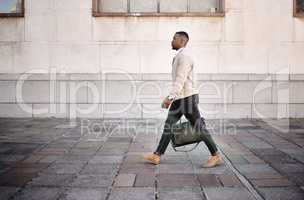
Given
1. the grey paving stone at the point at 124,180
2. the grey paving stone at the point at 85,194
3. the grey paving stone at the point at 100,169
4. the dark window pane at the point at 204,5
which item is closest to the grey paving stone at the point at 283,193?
the grey paving stone at the point at 124,180

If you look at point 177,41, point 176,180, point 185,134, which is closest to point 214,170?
point 185,134

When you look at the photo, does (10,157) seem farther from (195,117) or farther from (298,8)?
(298,8)

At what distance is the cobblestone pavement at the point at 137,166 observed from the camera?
14.3 ft

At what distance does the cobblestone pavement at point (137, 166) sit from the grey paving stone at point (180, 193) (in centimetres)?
1

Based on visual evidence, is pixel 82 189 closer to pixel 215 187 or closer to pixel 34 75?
pixel 215 187

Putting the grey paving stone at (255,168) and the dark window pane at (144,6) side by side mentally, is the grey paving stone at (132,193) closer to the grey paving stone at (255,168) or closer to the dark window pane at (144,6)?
the grey paving stone at (255,168)

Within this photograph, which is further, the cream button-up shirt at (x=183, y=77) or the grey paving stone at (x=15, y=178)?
the cream button-up shirt at (x=183, y=77)

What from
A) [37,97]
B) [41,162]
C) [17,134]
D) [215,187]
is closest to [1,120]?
[37,97]

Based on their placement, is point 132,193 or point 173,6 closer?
point 132,193

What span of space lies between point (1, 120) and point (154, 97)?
12.9 ft

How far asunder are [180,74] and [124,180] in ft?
5.24

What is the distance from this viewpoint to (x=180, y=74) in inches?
216

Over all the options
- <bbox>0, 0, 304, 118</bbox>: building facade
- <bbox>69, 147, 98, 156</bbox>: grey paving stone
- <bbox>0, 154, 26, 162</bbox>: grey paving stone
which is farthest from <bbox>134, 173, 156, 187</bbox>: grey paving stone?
<bbox>0, 0, 304, 118</bbox>: building facade

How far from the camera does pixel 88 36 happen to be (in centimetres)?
1063
